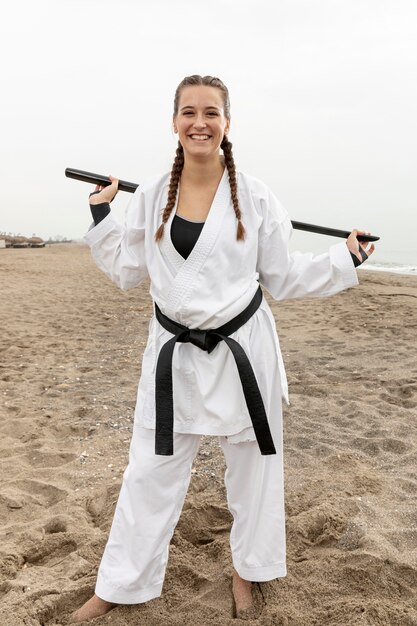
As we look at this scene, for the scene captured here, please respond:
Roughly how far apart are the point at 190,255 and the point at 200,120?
43 centimetres

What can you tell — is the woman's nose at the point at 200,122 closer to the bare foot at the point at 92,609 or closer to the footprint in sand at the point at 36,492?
the bare foot at the point at 92,609

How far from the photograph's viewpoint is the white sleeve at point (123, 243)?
200 centimetres

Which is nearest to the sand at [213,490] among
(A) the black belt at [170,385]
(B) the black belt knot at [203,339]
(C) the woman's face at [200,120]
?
(A) the black belt at [170,385]

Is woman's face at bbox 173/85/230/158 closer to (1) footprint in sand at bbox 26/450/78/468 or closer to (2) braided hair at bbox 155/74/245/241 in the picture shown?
(2) braided hair at bbox 155/74/245/241

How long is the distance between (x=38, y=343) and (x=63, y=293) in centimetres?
414

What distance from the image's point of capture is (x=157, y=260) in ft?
6.31

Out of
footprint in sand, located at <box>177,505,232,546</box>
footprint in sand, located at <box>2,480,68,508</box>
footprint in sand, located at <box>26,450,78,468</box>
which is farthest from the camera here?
footprint in sand, located at <box>26,450,78,468</box>

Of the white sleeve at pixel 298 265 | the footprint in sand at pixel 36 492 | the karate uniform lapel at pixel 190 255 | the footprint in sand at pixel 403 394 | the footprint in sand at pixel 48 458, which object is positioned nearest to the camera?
the karate uniform lapel at pixel 190 255

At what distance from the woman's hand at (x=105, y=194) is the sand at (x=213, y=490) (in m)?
1.41

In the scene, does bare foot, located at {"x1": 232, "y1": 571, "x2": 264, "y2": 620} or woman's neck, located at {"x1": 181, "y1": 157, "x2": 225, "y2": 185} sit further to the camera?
bare foot, located at {"x1": 232, "y1": 571, "x2": 264, "y2": 620}

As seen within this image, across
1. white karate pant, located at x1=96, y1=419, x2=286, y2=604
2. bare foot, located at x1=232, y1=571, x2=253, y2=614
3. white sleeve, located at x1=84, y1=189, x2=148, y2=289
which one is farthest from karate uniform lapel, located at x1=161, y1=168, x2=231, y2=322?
bare foot, located at x1=232, y1=571, x2=253, y2=614

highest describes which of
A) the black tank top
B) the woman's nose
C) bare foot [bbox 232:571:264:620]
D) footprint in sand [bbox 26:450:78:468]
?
the woman's nose

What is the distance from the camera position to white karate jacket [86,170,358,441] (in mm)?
1862

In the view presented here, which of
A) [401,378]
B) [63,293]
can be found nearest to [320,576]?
[401,378]
